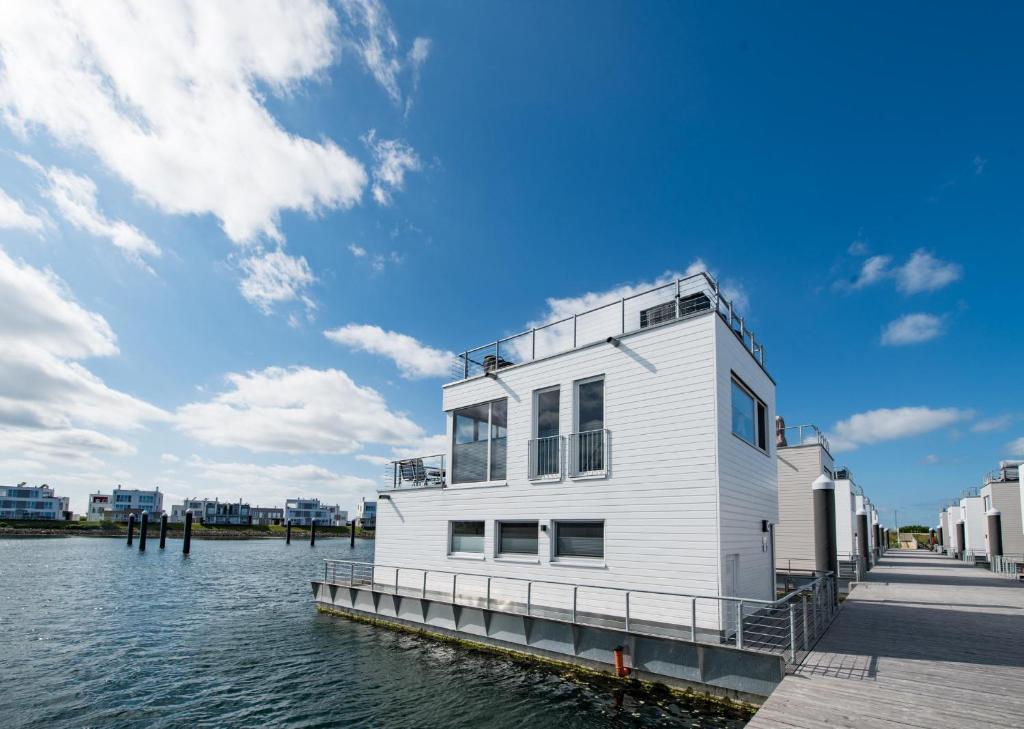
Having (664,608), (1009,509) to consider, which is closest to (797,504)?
(664,608)

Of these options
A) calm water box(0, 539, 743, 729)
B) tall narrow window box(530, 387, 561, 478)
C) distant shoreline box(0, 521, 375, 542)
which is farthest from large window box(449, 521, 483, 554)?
distant shoreline box(0, 521, 375, 542)

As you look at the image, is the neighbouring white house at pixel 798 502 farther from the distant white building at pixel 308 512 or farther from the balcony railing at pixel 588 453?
the distant white building at pixel 308 512

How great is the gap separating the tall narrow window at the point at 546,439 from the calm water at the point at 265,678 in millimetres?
4210

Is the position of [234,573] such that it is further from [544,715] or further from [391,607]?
[544,715]

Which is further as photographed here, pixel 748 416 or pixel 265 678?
pixel 748 416

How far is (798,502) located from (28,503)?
507 feet

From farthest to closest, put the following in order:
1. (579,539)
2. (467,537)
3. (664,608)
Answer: (467,537)
(579,539)
(664,608)

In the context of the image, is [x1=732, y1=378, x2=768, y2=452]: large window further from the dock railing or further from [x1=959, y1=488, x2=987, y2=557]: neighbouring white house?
[x1=959, y1=488, x2=987, y2=557]: neighbouring white house

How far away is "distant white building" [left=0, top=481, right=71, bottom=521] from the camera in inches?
4732

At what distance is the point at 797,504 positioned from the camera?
24.2 metres

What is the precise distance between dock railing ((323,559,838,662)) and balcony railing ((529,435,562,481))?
2415 mm

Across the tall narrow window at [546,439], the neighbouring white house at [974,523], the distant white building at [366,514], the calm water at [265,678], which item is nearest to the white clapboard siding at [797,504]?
the tall narrow window at [546,439]

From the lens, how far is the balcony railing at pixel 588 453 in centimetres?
1254

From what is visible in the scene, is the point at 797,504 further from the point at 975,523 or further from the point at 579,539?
the point at 975,523
